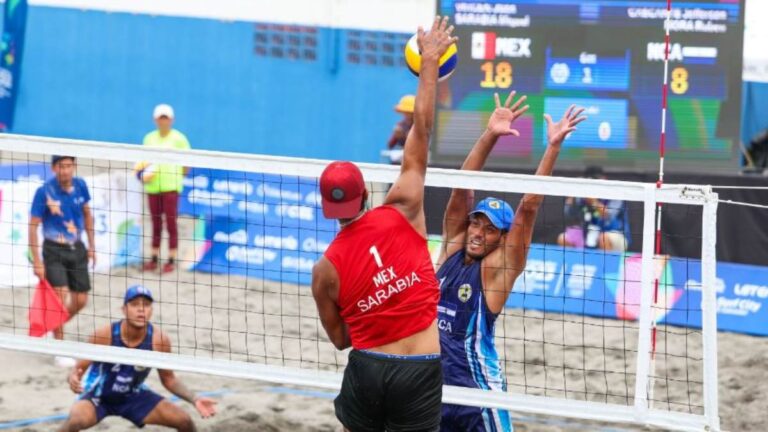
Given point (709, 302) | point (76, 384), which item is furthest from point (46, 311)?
point (709, 302)

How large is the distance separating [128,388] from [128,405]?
0.10 meters

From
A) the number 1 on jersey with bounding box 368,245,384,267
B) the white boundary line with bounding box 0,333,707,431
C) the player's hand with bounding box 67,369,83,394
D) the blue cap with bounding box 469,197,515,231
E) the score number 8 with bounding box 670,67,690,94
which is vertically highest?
the score number 8 with bounding box 670,67,690,94

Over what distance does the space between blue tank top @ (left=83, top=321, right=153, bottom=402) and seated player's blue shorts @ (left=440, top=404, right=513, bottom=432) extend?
211 centimetres

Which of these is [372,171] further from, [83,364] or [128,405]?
[83,364]

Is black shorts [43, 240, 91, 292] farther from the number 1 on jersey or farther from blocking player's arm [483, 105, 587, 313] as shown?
the number 1 on jersey

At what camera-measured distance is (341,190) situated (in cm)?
434

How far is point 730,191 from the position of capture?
9.94 m

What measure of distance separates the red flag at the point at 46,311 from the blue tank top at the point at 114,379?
180 centimetres

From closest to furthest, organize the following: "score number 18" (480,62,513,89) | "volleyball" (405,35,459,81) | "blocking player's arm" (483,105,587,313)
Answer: "volleyball" (405,35,459,81) → "blocking player's arm" (483,105,587,313) → "score number 18" (480,62,513,89)

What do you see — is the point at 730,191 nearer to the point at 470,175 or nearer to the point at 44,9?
the point at 470,175

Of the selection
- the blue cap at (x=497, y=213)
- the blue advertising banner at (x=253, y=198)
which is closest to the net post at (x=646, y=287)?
the blue cap at (x=497, y=213)

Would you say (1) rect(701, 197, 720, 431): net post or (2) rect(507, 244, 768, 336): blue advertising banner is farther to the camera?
(2) rect(507, 244, 768, 336): blue advertising banner

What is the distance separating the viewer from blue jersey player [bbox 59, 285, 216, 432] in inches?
265

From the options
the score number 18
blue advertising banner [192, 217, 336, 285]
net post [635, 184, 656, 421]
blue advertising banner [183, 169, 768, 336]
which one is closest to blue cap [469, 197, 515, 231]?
net post [635, 184, 656, 421]
